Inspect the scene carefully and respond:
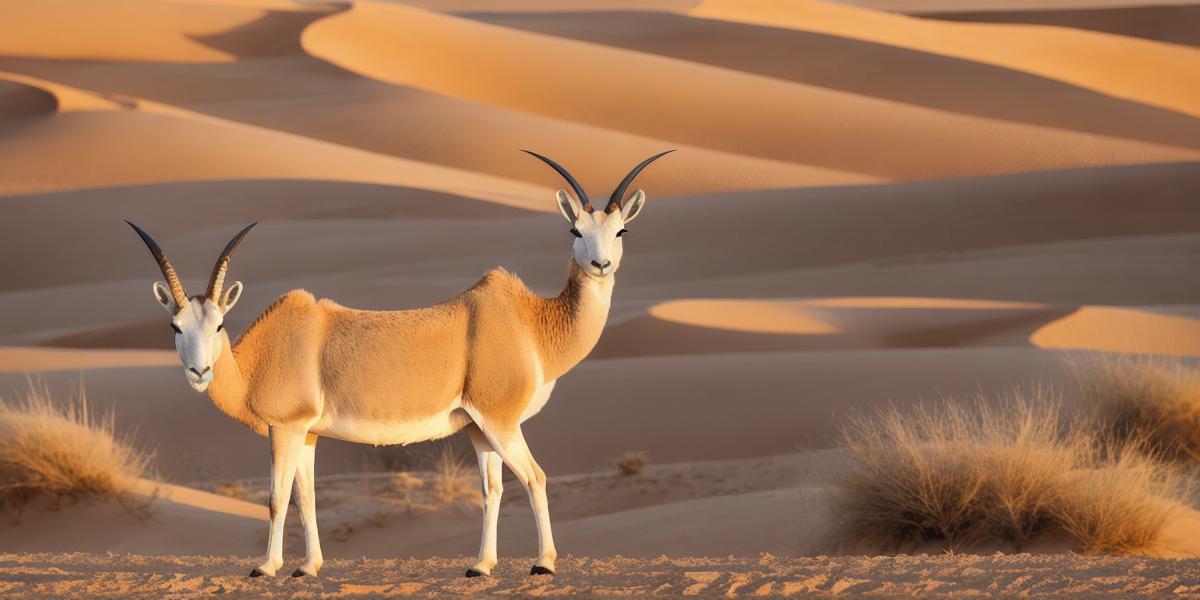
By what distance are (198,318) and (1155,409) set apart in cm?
1135

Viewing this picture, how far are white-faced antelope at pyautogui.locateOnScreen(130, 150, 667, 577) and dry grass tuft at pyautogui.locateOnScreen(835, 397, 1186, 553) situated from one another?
4.52 meters

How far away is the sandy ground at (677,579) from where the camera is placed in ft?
28.2

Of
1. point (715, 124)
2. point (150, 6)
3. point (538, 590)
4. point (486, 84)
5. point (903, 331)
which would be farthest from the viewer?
point (150, 6)

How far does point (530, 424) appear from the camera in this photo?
20312 mm

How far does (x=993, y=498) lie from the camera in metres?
12.6

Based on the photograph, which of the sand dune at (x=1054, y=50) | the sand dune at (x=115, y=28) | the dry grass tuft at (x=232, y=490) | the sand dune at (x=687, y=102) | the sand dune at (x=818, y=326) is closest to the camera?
the dry grass tuft at (x=232, y=490)

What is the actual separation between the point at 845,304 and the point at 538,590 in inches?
788

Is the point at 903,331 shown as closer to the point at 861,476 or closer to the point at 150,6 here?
the point at 861,476

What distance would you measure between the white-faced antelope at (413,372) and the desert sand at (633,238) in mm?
586

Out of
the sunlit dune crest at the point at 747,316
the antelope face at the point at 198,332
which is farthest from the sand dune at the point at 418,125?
the antelope face at the point at 198,332

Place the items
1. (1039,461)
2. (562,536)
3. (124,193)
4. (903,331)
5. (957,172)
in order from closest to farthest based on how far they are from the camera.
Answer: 1. (1039,461)
2. (562,536)
3. (903,331)
4. (124,193)
5. (957,172)

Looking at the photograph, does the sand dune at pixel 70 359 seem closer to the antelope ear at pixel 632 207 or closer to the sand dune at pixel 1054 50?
the antelope ear at pixel 632 207

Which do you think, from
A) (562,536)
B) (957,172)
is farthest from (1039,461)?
(957,172)

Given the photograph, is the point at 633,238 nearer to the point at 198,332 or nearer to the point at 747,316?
the point at 747,316
